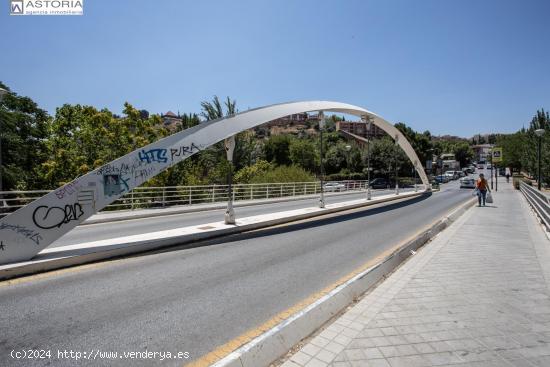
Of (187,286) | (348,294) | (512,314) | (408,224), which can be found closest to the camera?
(512,314)

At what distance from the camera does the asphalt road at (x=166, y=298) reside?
362 centimetres

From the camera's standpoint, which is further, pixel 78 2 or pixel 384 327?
pixel 78 2

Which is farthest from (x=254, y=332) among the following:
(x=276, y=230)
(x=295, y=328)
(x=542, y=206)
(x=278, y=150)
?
(x=278, y=150)

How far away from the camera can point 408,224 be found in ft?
A: 41.9

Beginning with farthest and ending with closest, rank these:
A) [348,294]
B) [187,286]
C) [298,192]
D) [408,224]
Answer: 1. [298,192]
2. [408,224]
3. [187,286]
4. [348,294]

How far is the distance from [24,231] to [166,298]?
11.8 ft

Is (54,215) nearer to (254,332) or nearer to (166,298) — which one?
(166,298)

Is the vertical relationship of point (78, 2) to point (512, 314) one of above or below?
above

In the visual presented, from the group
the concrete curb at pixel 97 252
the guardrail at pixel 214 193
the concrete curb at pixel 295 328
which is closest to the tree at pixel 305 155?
the guardrail at pixel 214 193

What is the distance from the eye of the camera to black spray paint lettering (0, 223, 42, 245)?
244 inches

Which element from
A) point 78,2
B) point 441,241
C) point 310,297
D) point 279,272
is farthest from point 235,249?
point 78,2

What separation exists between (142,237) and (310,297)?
→ 539 cm

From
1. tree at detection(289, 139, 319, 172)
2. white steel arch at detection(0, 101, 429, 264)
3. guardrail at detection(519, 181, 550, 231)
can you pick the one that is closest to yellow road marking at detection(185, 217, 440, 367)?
white steel arch at detection(0, 101, 429, 264)

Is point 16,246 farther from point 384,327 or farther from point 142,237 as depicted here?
point 384,327
